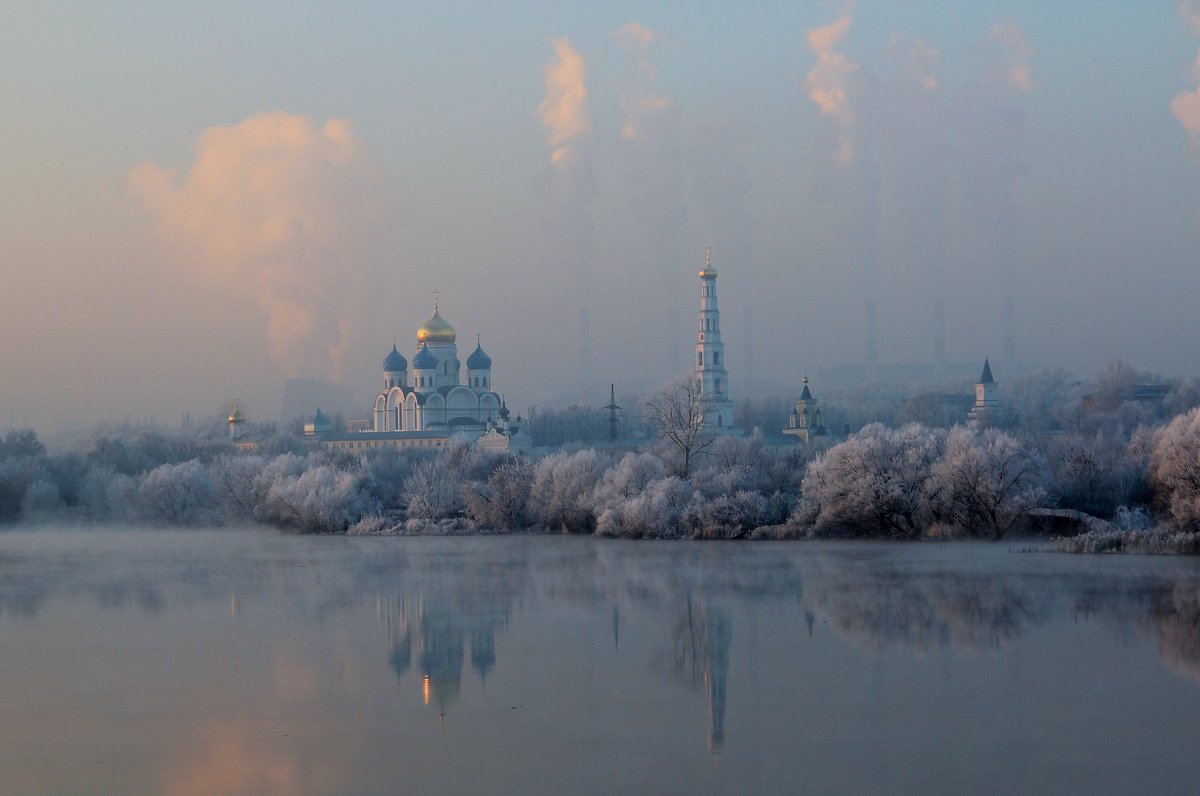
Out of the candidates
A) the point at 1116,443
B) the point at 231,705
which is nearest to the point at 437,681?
the point at 231,705

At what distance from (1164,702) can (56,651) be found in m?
8.71

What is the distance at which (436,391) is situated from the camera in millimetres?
65562

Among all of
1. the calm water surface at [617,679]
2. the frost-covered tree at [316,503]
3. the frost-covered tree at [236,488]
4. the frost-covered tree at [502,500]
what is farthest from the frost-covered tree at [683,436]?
the calm water surface at [617,679]

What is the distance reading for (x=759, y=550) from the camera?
21.9 m

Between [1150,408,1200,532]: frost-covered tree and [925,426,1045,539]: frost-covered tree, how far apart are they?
5.42ft

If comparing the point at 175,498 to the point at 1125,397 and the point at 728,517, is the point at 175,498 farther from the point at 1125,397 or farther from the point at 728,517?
the point at 1125,397

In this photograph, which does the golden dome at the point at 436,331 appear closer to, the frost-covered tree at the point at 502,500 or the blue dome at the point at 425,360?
the blue dome at the point at 425,360

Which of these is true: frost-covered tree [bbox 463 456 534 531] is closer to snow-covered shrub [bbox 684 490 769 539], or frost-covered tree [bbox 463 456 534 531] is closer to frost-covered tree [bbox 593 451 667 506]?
frost-covered tree [bbox 593 451 667 506]

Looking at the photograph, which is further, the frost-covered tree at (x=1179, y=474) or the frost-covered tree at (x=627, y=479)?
the frost-covered tree at (x=627, y=479)

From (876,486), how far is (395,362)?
47.2 metres

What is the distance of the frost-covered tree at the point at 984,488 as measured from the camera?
2269 centimetres

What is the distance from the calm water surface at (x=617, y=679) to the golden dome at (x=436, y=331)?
48080mm

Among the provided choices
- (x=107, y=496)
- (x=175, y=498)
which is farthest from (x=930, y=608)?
(x=107, y=496)

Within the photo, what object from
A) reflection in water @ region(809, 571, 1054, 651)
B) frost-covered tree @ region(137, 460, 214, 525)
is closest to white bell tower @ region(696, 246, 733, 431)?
frost-covered tree @ region(137, 460, 214, 525)
